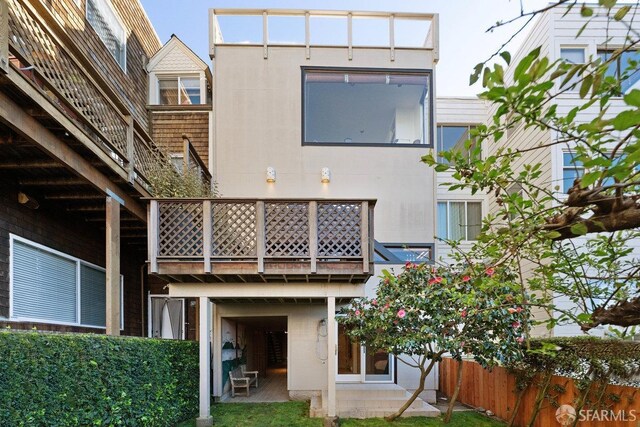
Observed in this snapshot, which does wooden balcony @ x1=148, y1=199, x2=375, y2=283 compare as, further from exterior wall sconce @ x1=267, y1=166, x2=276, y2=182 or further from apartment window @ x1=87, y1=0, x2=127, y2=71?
apartment window @ x1=87, y1=0, x2=127, y2=71

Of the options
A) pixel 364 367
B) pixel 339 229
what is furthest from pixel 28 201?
pixel 364 367

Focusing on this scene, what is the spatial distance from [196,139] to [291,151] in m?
2.62

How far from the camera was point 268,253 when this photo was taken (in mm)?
6641

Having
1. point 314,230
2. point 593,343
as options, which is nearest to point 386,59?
point 314,230

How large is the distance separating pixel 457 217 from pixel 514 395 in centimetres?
599

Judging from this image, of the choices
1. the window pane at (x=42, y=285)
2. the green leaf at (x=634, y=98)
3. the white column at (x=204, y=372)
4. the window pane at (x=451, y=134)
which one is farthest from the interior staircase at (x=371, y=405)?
the window pane at (x=451, y=134)

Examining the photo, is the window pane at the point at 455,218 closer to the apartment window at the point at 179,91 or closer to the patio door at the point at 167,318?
the patio door at the point at 167,318

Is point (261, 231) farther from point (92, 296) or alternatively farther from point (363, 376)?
point (363, 376)

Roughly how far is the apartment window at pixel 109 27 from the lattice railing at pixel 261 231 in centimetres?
468

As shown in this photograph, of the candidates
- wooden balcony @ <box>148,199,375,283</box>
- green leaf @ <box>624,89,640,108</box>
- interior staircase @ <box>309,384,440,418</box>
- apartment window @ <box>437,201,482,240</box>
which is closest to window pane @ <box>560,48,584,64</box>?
apartment window @ <box>437,201,482,240</box>

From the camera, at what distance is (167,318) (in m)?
9.79

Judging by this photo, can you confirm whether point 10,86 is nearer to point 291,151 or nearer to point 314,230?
point 314,230

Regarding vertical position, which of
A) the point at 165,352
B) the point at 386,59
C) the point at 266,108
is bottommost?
the point at 165,352

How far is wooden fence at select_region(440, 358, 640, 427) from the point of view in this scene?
503 centimetres
